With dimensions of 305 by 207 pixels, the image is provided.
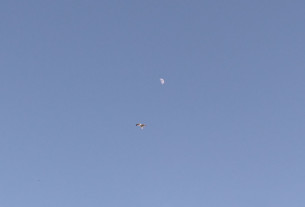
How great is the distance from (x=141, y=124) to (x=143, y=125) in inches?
47.4

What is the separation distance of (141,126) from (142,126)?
1.78 ft

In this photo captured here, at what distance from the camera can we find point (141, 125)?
302 ft

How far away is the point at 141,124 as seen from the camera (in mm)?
92062

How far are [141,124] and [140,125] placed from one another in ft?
2.57

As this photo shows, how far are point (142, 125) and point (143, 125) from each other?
58 centimetres

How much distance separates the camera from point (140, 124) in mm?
91938

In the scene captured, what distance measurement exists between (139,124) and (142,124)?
151cm

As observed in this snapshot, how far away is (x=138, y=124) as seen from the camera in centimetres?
9181

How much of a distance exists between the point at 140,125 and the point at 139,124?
2.43 ft

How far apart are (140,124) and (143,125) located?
5.48 ft

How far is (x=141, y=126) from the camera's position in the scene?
3597 inches

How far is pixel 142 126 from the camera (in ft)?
301

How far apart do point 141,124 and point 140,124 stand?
51 cm

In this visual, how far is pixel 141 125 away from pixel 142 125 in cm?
55
